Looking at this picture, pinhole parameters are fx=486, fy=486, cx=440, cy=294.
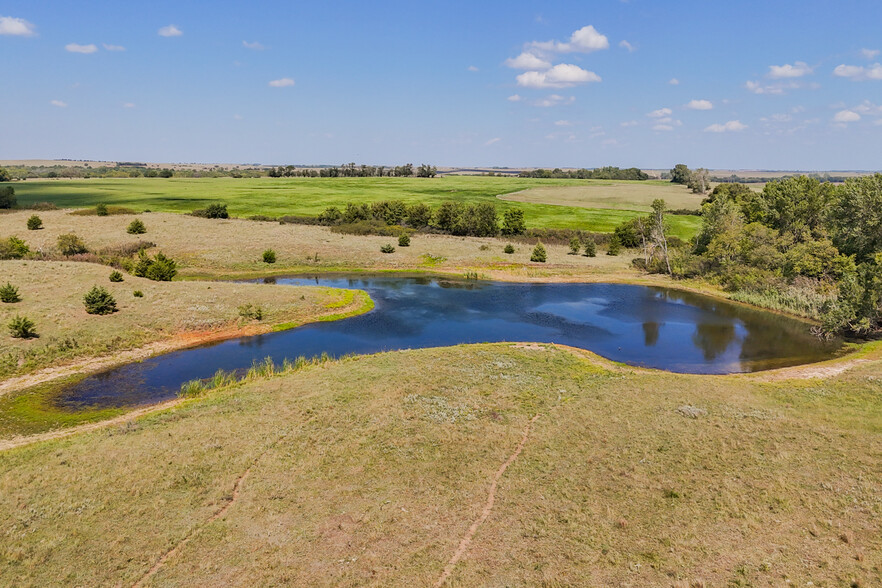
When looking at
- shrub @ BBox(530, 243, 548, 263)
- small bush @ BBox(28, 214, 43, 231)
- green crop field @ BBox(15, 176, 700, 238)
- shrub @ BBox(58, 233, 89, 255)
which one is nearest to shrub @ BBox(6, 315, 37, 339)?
shrub @ BBox(58, 233, 89, 255)

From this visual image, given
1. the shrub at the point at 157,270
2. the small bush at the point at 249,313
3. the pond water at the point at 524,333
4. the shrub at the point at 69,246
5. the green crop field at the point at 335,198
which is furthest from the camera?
the green crop field at the point at 335,198

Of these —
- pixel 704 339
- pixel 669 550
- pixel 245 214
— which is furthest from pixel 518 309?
pixel 245 214

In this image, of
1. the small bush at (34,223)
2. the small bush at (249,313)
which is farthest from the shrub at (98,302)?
the small bush at (34,223)

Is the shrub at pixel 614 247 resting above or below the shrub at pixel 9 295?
above

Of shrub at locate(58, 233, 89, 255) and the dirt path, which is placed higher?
shrub at locate(58, 233, 89, 255)

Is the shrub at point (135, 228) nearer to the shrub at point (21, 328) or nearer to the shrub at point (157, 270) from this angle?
the shrub at point (157, 270)

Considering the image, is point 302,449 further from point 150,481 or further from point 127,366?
point 127,366

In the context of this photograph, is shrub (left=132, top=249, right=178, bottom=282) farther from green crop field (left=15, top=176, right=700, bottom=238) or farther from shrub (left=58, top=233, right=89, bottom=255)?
green crop field (left=15, top=176, right=700, bottom=238)
